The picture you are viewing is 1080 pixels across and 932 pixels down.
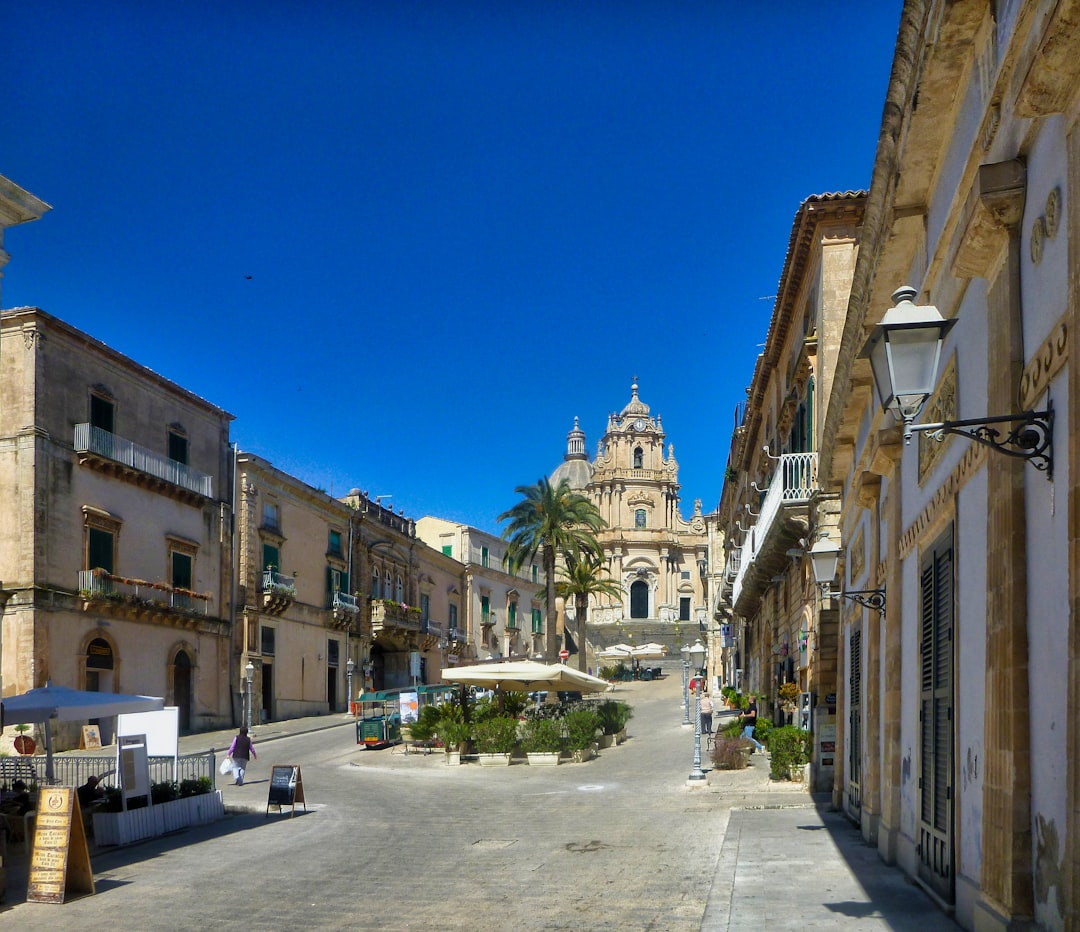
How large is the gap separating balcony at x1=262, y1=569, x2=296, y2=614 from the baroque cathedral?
154 feet

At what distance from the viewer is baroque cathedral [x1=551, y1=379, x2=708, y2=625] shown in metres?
90.9

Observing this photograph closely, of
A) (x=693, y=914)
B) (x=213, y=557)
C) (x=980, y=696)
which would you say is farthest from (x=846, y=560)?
(x=213, y=557)

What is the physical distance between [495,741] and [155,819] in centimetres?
1093

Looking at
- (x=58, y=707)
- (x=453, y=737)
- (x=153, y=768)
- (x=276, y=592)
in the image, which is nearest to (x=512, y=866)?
(x=153, y=768)

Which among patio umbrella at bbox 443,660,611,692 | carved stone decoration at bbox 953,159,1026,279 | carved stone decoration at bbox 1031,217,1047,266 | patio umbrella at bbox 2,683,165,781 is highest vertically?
carved stone decoration at bbox 953,159,1026,279

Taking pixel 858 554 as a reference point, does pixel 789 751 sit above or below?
below

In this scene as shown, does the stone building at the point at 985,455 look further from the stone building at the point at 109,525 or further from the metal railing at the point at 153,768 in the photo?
the stone building at the point at 109,525

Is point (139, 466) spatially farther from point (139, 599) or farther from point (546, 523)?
point (546, 523)

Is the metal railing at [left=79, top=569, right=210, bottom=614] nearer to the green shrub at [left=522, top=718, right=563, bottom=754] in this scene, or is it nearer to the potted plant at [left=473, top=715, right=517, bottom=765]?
the potted plant at [left=473, top=715, right=517, bottom=765]

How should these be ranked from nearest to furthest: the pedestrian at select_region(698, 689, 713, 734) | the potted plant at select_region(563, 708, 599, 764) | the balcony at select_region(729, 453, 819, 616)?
the balcony at select_region(729, 453, 819, 616) < the potted plant at select_region(563, 708, 599, 764) < the pedestrian at select_region(698, 689, 713, 734)

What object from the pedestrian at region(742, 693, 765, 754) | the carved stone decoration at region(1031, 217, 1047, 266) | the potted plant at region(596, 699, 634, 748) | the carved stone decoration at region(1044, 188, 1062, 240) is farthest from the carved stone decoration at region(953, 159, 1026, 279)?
the potted plant at region(596, 699, 634, 748)

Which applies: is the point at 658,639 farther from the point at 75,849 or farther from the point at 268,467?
the point at 75,849

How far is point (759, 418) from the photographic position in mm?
33938

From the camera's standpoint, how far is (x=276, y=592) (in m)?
41.2
